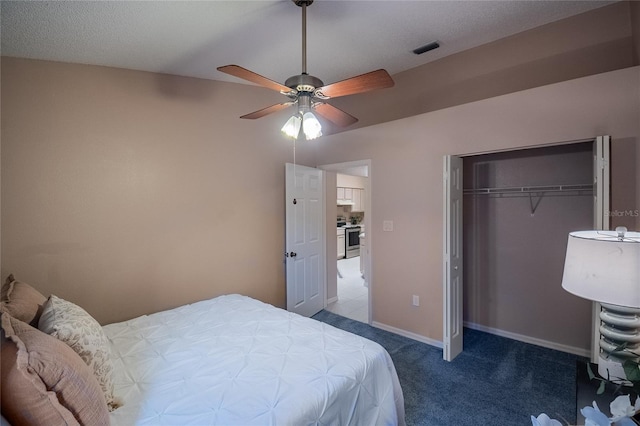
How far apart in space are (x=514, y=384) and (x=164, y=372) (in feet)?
8.75

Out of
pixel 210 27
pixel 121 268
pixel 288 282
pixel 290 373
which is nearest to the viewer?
pixel 290 373

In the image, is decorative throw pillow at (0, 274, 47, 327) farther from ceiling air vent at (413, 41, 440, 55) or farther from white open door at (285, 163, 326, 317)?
ceiling air vent at (413, 41, 440, 55)

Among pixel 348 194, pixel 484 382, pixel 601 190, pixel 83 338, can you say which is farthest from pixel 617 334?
pixel 348 194

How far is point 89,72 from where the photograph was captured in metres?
2.41

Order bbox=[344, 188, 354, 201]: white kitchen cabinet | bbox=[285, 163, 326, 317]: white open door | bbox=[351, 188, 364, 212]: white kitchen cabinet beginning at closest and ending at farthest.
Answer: bbox=[285, 163, 326, 317]: white open door, bbox=[344, 188, 354, 201]: white kitchen cabinet, bbox=[351, 188, 364, 212]: white kitchen cabinet

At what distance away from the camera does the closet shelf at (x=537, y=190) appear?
284 cm

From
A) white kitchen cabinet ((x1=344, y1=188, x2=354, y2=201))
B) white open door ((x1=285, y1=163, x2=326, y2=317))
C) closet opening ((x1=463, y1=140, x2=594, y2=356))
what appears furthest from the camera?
→ white kitchen cabinet ((x1=344, y1=188, x2=354, y2=201))

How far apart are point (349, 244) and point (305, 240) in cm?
411

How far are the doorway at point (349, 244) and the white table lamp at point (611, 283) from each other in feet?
7.58

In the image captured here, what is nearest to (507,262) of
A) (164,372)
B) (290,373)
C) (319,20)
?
(290,373)

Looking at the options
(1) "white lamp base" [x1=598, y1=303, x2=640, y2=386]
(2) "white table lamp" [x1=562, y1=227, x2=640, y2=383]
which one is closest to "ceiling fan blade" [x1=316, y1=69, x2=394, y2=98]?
(2) "white table lamp" [x1=562, y1=227, x2=640, y2=383]

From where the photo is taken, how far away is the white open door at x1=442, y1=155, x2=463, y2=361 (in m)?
2.77

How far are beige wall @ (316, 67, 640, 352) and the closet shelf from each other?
73cm

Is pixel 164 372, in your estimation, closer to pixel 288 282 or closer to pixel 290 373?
pixel 290 373
